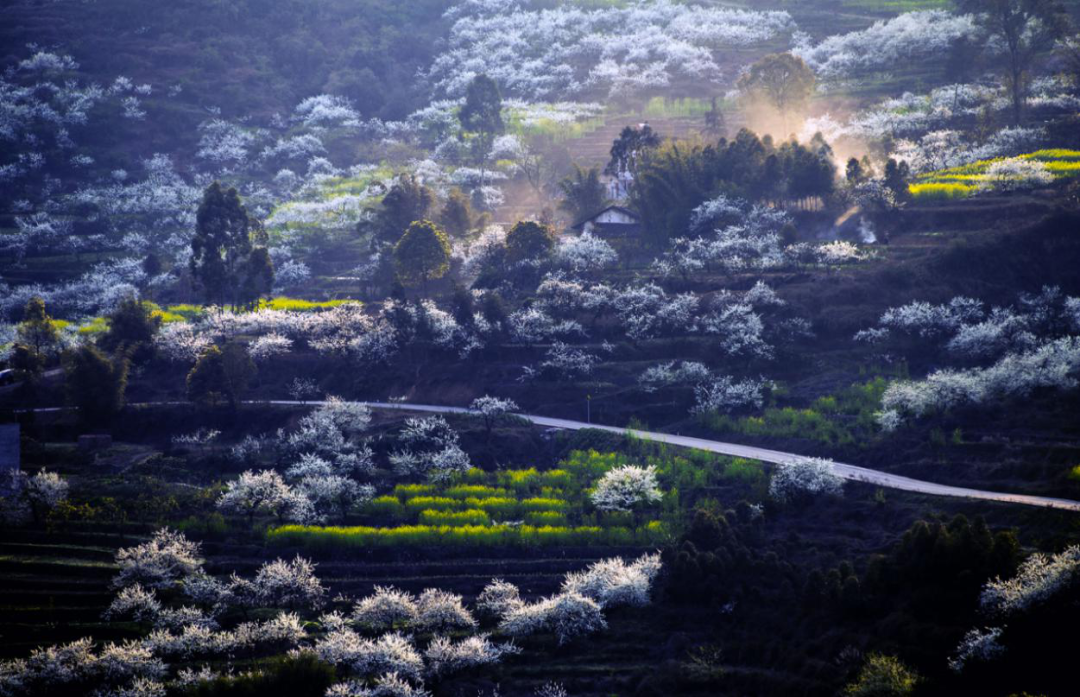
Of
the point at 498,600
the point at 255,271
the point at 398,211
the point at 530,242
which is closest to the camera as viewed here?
the point at 498,600

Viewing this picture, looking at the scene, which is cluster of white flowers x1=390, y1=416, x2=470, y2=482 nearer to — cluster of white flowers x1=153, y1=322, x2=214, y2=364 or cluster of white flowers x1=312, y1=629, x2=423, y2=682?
cluster of white flowers x1=312, y1=629, x2=423, y2=682

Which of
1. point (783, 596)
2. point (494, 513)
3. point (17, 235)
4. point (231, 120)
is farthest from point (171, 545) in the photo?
point (231, 120)

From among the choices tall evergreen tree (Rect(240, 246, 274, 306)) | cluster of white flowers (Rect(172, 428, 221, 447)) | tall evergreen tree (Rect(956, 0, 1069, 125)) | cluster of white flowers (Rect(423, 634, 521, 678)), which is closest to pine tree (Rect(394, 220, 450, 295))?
tall evergreen tree (Rect(240, 246, 274, 306))

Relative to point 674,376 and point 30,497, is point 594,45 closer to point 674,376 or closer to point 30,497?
point 674,376

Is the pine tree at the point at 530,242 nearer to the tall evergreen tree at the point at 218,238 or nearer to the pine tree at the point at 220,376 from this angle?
the tall evergreen tree at the point at 218,238

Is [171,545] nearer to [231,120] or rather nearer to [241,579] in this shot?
[241,579]

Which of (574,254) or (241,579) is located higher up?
(574,254)

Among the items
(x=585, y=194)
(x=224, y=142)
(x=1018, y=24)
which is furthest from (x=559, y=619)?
(x=224, y=142)

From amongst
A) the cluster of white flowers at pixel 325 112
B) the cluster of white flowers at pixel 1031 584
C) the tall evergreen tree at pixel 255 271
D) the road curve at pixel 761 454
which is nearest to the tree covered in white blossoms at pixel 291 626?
the road curve at pixel 761 454
